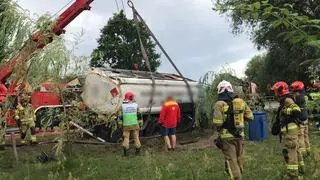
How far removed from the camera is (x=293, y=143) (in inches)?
340

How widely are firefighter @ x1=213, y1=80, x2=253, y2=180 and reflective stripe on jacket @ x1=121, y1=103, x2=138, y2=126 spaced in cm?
597

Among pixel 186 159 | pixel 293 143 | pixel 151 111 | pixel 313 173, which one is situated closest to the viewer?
pixel 293 143

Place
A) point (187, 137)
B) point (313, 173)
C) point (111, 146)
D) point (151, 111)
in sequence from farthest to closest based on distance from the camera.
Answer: point (187, 137) → point (151, 111) → point (111, 146) → point (313, 173)

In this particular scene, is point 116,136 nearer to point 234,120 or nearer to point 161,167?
point 161,167

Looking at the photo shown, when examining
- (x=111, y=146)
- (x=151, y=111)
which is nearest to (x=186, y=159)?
(x=111, y=146)

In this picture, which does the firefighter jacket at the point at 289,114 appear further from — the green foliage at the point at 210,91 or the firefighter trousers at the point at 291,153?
the green foliage at the point at 210,91

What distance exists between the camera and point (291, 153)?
8.62 meters

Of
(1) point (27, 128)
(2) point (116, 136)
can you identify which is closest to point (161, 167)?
(2) point (116, 136)

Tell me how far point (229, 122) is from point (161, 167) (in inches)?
119

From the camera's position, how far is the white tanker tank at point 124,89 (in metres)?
16.1

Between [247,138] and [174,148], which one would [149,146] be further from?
[247,138]

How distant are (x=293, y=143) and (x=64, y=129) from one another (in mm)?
4965

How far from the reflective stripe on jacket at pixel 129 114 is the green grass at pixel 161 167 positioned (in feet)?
5.21

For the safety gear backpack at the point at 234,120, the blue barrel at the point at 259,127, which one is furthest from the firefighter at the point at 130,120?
the safety gear backpack at the point at 234,120
